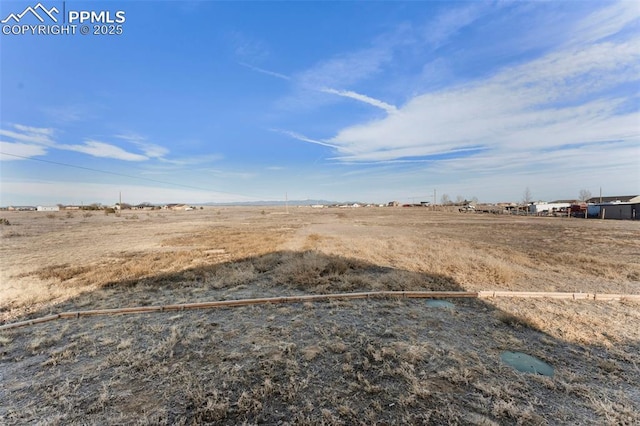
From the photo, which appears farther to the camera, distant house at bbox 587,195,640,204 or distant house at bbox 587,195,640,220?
distant house at bbox 587,195,640,204

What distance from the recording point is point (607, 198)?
6256 centimetres

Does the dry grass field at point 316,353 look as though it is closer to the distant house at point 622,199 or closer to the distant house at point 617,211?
the distant house at point 617,211

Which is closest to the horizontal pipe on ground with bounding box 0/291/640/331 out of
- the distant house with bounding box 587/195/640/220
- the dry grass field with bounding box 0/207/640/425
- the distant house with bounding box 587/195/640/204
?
the dry grass field with bounding box 0/207/640/425

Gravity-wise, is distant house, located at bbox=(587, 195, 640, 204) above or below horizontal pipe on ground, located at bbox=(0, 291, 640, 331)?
above

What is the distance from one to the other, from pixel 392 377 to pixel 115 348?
13.3 feet

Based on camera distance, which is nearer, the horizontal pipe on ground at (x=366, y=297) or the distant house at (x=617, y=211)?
the horizontal pipe on ground at (x=366, y=297)

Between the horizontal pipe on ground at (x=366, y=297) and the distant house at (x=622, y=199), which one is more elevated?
the distant house at (x=622, y=199)

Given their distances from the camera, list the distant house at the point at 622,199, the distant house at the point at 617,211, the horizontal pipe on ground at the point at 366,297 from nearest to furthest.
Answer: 1. the horizontal pipe on ground at the point at 366,297
2. the distant house at the point at 617,211
3. the distant house at the point at 622,199

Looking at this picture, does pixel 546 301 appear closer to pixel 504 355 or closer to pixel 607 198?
pixel 504 355

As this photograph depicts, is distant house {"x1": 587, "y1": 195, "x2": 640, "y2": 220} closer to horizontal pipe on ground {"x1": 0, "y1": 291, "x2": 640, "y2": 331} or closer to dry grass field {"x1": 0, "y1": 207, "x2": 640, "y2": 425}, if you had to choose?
dry grass field {"x1": 0, "y1": 207, "x2": 640, "y2": 425}

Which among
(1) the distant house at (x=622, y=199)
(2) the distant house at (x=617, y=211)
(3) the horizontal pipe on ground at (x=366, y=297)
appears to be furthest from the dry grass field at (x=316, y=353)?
(1) the distant house at (x=622, y=199)

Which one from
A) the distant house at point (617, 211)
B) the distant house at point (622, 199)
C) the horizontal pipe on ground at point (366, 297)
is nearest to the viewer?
the horizontal pipe on ground at point (366, 297)

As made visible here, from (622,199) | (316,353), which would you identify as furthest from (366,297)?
(622,199)

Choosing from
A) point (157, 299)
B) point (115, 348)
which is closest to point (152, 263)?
point (157, 299)
